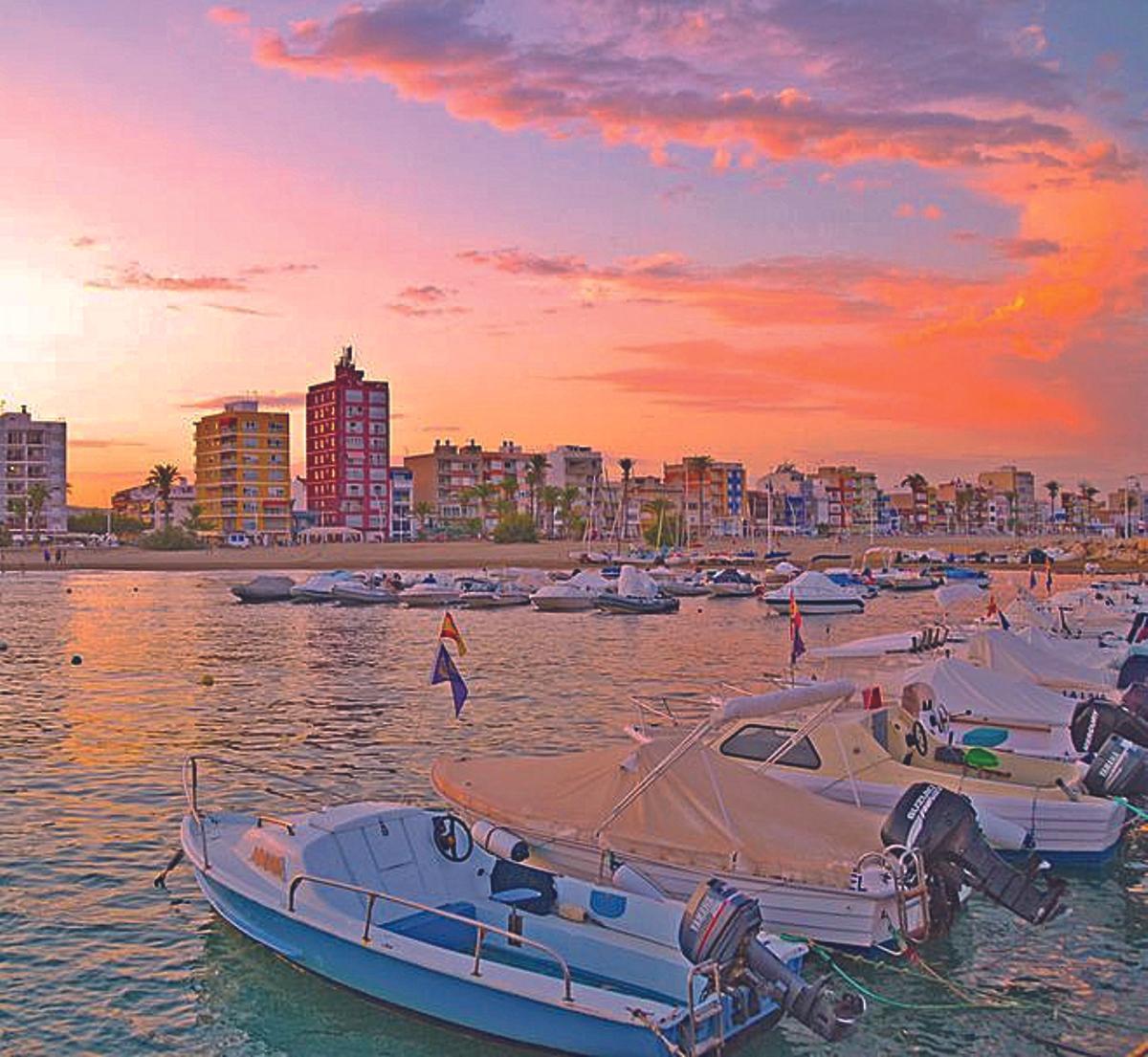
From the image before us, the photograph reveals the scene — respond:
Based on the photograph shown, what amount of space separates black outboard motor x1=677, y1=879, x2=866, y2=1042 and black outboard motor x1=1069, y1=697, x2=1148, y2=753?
39.4 ft

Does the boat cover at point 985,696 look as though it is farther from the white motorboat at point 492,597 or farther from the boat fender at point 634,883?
the white motorboat at point 492,597

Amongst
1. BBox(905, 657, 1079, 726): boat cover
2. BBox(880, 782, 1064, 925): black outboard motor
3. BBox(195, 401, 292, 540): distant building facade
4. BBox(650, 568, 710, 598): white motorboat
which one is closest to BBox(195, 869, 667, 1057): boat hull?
BBox(880, 782, 1064, 925): black outboard motor

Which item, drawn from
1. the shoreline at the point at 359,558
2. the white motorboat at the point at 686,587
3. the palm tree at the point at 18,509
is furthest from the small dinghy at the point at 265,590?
the palm tree at the point at 18,509

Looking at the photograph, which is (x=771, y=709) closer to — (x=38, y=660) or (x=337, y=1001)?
(x=337, y=1001)

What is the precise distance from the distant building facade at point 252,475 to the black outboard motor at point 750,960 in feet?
615

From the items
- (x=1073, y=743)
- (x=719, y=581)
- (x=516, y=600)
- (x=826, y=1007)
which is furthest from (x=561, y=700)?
(x=719, y=581)

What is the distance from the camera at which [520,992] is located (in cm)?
1084

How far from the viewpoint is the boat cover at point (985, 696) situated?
2370cm

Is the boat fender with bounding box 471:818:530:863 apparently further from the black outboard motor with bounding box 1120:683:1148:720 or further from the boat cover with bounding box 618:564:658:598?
the boat cover with bounding box 618:564:658:598

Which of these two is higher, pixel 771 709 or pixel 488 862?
pixel 771 709

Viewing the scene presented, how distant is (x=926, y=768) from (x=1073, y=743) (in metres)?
3.97

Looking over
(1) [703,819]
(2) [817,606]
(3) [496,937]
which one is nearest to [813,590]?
(2) [817,606]

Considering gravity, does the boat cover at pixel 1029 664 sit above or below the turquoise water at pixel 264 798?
above

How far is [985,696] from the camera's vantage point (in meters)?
24.1
